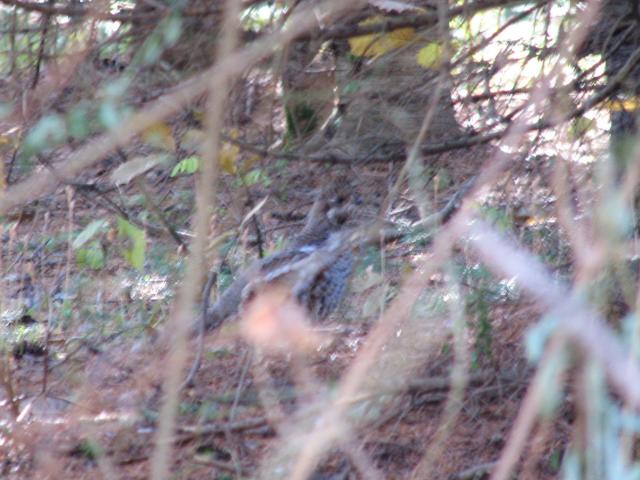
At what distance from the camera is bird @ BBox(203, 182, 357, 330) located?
218 inches

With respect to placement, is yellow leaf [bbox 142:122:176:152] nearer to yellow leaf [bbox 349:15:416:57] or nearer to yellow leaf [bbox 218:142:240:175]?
yellow leaf [bbox 218:142:240:175]

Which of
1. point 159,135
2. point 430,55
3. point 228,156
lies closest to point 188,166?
point 228,156

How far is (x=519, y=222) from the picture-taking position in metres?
5.32

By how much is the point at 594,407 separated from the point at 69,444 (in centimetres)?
264

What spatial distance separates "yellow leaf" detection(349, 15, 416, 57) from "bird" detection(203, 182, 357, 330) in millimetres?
1687

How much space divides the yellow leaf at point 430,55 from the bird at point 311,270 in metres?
1.67

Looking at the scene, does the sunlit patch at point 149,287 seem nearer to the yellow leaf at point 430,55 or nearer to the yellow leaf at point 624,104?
the yellow leaf at point 430,55

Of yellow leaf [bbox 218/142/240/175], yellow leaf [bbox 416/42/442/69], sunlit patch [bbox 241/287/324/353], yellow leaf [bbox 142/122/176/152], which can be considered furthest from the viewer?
sunlit patch [bbox 241/287/324/353]

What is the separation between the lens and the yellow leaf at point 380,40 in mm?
3672

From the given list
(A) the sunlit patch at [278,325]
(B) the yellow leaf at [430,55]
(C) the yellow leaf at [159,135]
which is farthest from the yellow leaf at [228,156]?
(A) the sunlit patch at [278,325]

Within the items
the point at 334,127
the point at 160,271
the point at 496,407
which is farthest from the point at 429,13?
the point at 160,271

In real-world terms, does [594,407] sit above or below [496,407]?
above

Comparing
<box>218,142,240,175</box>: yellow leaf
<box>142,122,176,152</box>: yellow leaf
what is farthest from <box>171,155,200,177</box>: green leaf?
<box>142,122,176,152</box>: yellow leaf

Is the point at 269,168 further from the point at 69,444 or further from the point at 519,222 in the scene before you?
the point at 519,222
